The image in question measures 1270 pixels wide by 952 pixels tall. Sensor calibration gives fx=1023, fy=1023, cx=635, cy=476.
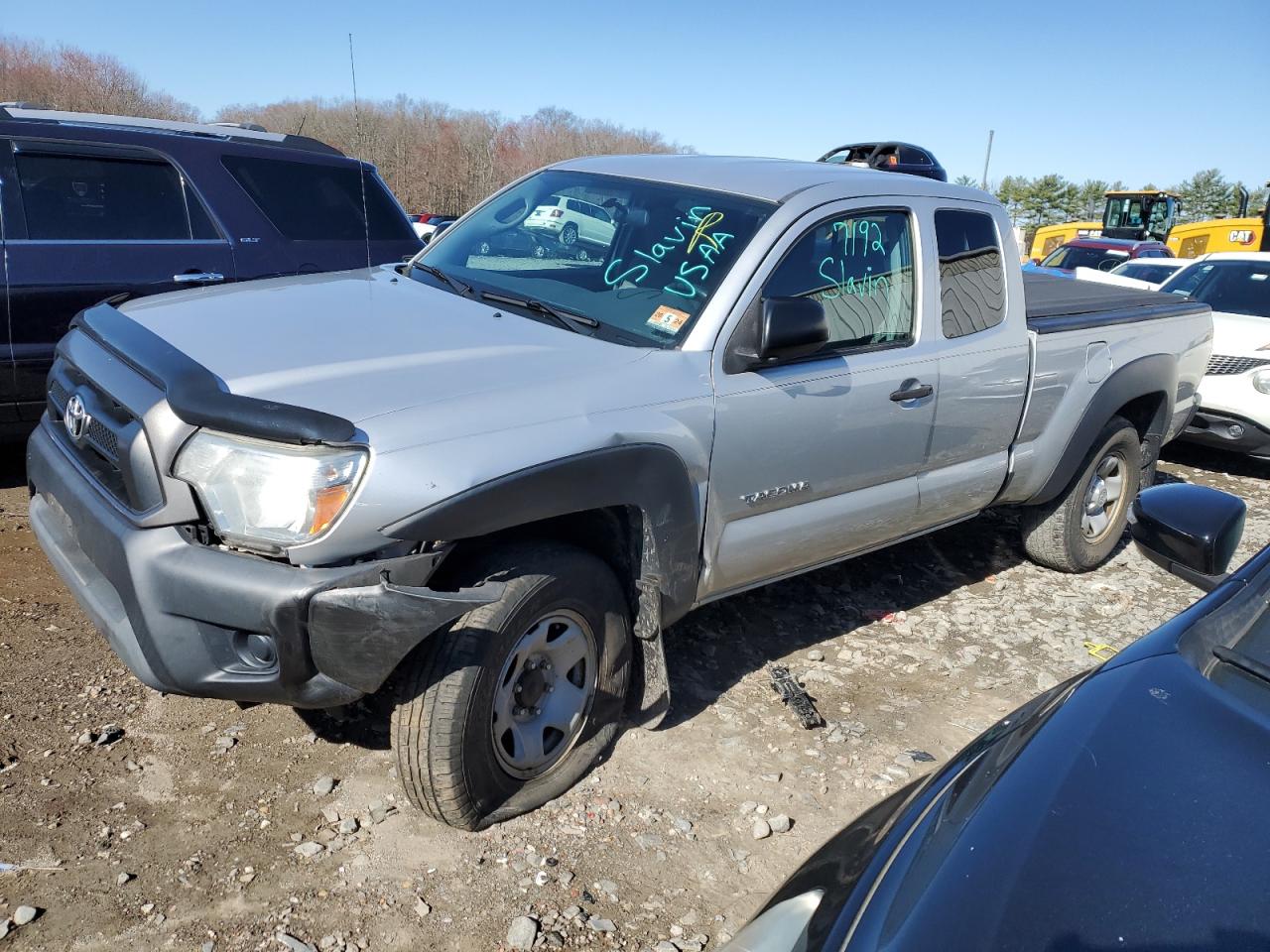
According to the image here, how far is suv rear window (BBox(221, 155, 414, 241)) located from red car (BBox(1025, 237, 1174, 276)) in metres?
14.2

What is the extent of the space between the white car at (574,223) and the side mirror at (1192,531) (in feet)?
6.74

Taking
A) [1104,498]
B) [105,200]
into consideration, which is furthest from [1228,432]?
[105,200]

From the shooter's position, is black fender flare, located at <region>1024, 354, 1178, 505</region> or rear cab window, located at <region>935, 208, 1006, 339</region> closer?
rear cab window, located at <region>935, 208, 1006, 339</region>

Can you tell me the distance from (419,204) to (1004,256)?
63.3 feet

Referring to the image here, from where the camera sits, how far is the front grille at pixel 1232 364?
7598mm

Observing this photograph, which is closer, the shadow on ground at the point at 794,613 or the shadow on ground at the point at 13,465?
the shadow on ground at the point at 794,613

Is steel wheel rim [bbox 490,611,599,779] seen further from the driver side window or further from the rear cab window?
the rear cab window

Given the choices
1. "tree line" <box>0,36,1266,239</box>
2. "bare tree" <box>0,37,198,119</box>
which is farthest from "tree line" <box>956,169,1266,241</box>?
"bare tree" <box>0,37,198,119</box>

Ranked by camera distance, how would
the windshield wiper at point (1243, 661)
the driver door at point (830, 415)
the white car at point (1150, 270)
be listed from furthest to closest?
the white car at point (1150, 270)
the driver door at point (830, 415)
the windshield wiper at point (1243, 661)

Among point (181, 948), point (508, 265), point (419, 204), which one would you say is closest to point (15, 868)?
point (181, 948)

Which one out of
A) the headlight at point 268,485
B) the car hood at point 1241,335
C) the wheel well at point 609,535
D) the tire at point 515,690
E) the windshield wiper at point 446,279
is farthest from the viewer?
the car hood at point 1241,335

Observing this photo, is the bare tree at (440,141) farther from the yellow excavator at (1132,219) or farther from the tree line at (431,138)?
the yellow excavator at (1132,219)

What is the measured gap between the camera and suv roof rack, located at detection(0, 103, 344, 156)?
204 inches

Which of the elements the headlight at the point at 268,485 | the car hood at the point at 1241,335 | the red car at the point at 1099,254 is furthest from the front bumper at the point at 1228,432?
the red car at the point at 1099,254
